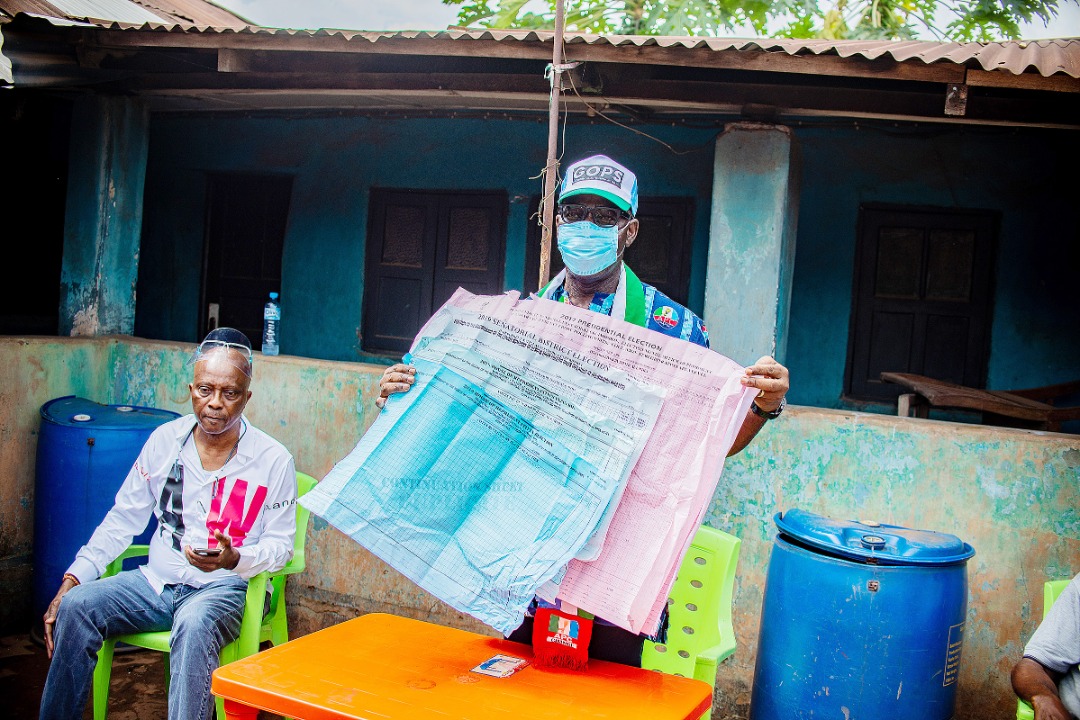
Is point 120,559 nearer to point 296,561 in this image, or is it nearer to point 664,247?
point 296,561

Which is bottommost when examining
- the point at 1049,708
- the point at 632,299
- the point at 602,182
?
the point at 1049,708

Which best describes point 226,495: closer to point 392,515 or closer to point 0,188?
point 392,515

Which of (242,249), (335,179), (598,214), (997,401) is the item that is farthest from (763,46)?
(242,249)

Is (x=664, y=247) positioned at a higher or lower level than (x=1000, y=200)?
lower

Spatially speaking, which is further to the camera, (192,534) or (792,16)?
(792,16)

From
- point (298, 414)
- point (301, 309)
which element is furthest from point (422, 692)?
point (301, 309)

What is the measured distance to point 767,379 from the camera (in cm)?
172

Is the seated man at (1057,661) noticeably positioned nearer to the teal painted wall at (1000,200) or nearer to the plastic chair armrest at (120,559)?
the plastic chair armrest at (120,559)

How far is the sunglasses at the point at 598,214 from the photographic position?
205 cm

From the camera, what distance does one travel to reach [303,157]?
262 inches

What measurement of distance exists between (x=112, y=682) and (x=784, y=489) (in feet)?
9.63

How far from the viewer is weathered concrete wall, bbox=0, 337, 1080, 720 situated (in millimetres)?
3412

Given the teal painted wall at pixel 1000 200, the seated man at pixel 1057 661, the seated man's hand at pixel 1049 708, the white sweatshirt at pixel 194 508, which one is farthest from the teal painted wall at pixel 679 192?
the white sweatshirt at pixel 194 508

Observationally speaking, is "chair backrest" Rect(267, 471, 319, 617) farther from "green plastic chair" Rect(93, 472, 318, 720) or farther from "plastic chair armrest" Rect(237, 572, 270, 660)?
"plastic chair armrest" Rect(237, 572, 270, 660)
